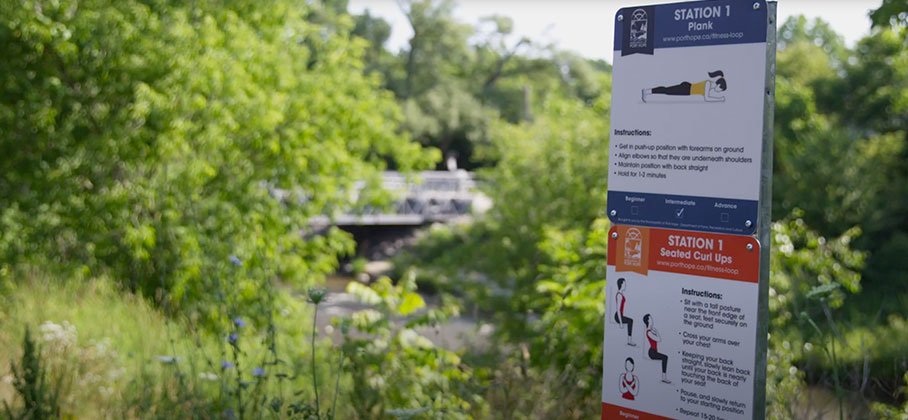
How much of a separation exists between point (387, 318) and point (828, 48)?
57554mm

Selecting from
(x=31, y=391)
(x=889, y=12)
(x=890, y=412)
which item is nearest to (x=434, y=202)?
(x=889, y=12)

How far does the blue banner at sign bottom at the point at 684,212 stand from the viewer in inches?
106

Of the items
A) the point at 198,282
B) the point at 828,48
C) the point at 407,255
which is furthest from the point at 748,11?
the point at 828,48

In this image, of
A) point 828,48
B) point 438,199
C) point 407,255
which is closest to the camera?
point 407,255

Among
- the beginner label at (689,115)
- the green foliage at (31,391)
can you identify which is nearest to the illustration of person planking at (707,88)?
the beginner label at (689,115)

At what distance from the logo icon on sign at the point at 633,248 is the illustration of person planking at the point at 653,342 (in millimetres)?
162

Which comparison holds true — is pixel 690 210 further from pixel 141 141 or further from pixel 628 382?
pixel 141 141

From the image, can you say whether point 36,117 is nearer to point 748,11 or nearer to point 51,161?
point 51,161

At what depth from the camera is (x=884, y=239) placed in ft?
62.7

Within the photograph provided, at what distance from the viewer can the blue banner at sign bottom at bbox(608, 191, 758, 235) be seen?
2697mm

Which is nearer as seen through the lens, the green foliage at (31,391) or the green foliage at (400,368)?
the green foliage at (31,391)

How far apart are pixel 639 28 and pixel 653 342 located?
903 millimetres

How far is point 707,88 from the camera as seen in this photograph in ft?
9.04

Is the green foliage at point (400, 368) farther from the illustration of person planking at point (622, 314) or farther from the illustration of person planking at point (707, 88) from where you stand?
the illustration of person planking at point (707, 88)
